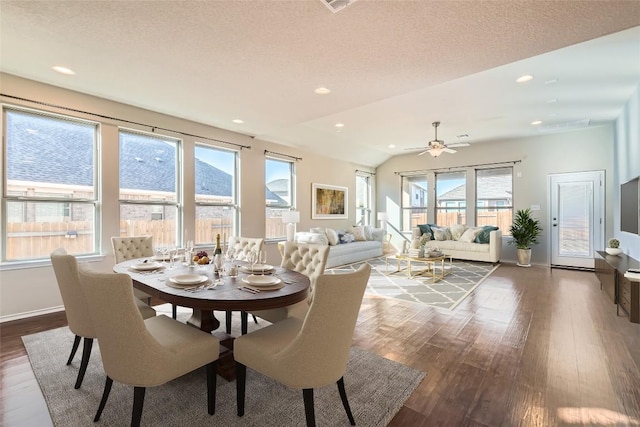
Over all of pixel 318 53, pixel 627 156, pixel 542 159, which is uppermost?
pixel 318 53

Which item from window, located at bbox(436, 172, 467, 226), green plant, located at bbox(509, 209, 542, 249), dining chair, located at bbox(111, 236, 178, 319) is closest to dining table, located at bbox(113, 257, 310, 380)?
dining chair, located at bbox(111, 236, 178, 319)

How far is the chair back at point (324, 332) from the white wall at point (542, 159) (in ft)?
24.0

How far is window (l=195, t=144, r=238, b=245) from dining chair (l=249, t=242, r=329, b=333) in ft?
8.19

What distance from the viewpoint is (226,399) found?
1956mm

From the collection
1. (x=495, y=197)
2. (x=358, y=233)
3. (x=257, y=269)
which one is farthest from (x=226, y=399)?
(x=495, y=197)

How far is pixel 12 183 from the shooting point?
3436mm

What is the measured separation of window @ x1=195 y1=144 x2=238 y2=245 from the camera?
5.26 meters

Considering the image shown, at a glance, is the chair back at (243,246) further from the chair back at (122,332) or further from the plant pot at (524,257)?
the plant pot at (524,257)

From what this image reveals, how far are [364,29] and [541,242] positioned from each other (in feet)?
23.1

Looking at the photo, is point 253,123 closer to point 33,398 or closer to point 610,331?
point 33,398

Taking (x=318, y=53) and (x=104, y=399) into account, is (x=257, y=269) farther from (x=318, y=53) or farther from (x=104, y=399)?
(x=318, y=53)

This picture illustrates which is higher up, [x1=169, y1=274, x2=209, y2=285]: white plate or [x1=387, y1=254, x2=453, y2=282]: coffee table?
[x1=169, y1=274, x2=209, y2=285]: white plate

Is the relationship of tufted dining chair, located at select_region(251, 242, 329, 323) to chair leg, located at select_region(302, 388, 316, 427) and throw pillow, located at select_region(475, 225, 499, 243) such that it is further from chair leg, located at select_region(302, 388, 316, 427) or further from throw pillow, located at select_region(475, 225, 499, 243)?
throw pillow, located at select_region(475, 225, 499, 243)

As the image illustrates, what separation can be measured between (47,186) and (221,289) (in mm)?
3349
